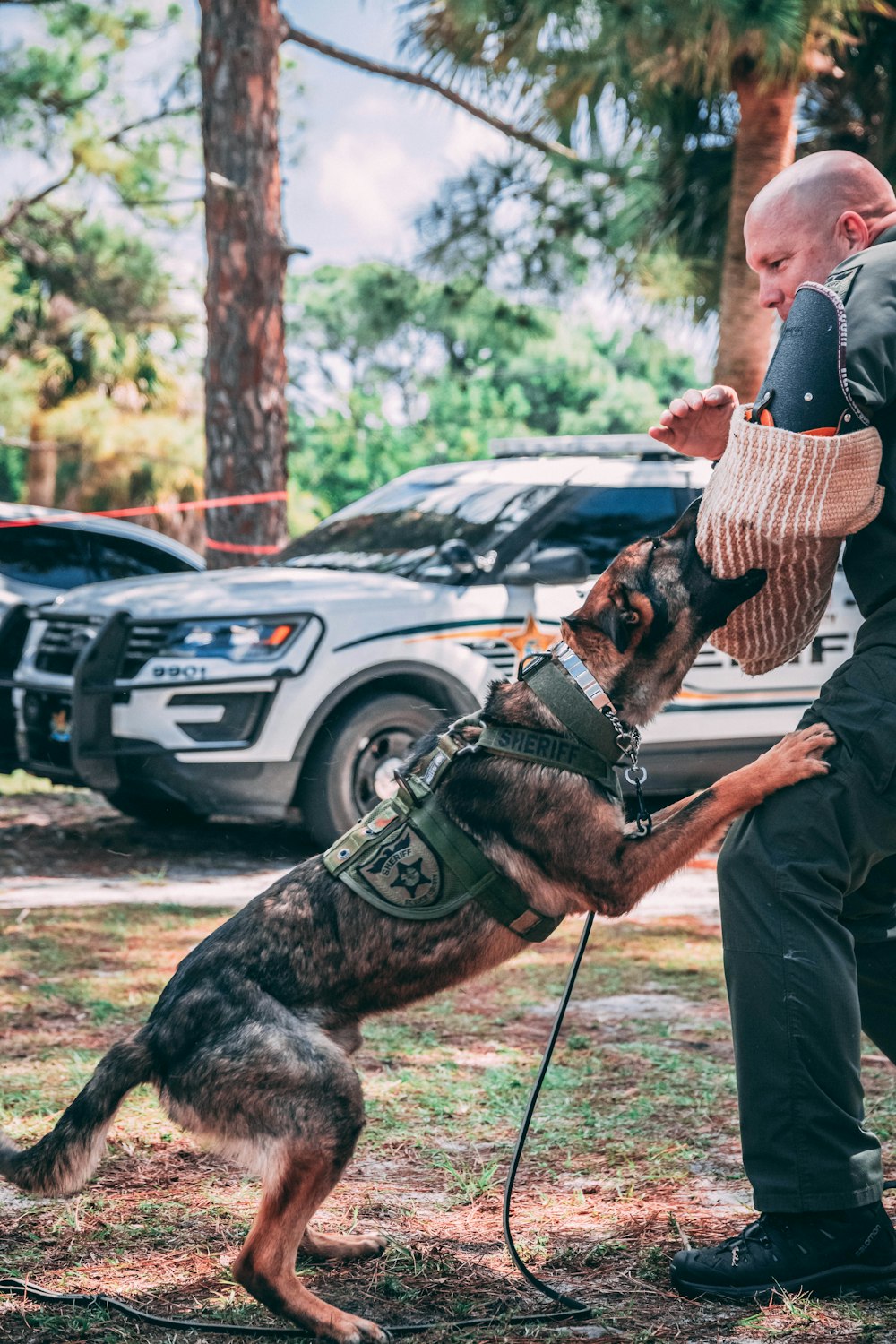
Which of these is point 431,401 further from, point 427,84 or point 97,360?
point 427,84

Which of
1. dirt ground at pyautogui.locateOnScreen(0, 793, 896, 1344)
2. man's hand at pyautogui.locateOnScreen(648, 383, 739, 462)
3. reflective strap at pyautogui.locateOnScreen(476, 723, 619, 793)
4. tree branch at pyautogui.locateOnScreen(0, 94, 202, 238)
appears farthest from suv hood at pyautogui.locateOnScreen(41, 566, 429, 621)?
tree branch at pyautogui.locateOnScreen(0, 94, 202, 238)

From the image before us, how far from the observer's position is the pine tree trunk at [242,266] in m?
9.42

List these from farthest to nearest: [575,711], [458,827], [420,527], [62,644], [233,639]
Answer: [420,527], [62,644], [233,639], [575,711], [458,827]

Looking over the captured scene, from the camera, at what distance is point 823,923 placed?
8.92ft

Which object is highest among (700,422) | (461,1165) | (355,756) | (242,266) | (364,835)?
(242,266)

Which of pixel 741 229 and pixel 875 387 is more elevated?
pixel 741 229

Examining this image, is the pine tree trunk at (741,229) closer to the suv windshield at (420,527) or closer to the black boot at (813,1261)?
the suv windshield at (420,527)

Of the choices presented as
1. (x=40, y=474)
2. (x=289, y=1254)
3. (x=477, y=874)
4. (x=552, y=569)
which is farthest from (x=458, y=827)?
(x=40, y=474)

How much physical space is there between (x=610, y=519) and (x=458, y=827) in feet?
16.5

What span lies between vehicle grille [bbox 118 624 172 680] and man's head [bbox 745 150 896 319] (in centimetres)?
466

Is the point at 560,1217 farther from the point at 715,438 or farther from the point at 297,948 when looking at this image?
the point at 715,438

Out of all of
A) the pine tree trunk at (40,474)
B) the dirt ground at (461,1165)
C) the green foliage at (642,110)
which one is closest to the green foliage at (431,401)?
the pine tree trunk at (40,474)

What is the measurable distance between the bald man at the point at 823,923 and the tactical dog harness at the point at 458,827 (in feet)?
1.25

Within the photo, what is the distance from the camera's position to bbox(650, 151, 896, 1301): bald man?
2.63 meters
